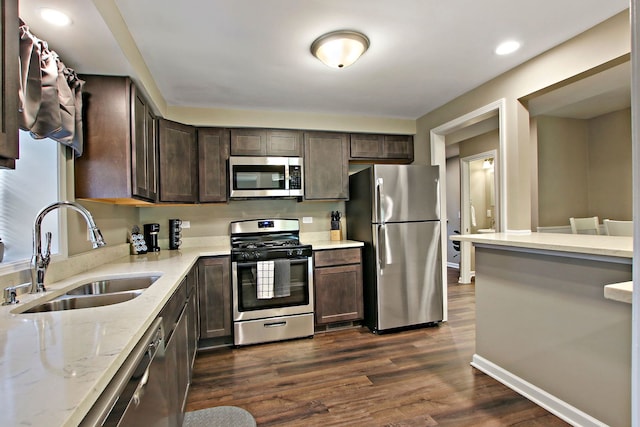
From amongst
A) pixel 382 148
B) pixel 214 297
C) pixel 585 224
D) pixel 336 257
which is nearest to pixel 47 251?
pixel 214 297

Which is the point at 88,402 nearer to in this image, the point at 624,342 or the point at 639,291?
the point at 639,291

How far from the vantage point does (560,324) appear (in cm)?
184

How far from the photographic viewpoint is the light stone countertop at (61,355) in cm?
56

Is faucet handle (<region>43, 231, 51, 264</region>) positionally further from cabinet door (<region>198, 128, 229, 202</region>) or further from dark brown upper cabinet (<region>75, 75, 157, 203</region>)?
cabinet door (<region>198, 128, 229, 202</region>)

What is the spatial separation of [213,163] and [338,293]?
1893 mm

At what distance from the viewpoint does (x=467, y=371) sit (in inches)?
93.3

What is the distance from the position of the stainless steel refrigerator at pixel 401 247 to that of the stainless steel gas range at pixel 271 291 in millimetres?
675

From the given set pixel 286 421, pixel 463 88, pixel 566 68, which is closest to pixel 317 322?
pixel 286 421

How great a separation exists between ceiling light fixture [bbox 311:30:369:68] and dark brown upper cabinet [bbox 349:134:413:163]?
1.58 meters

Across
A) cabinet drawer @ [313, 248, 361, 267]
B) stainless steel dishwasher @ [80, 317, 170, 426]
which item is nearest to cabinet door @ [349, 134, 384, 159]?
cabinet drawer @ [313, 248, 361, 267]

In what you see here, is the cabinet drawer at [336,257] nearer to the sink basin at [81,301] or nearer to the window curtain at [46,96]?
the sink basin at [81,301]

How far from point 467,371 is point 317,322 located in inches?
55.5

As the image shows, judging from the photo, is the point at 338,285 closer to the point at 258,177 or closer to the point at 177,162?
the point at 258,177

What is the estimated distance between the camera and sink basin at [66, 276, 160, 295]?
5.55 ft
